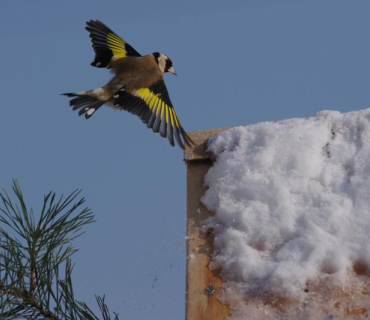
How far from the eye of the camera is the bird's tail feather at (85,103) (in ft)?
11.6

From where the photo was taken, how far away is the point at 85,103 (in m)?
3.62

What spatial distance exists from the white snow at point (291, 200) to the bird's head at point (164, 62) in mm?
2245

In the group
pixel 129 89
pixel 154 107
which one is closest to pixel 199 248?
pixel 154 107

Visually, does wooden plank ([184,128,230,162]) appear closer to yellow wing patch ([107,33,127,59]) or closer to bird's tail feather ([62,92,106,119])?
bird's tail feather ([62,92,106,119])

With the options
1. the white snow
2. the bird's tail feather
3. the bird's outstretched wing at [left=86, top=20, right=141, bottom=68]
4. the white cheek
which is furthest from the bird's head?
the white snow

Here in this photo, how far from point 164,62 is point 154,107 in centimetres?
136

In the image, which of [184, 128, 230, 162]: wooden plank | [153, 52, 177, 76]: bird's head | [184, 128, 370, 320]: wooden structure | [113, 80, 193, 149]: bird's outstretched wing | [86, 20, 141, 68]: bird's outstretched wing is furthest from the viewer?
[153, 52, 177, 76]: bird's head

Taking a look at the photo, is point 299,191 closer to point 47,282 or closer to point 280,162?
point 280,162

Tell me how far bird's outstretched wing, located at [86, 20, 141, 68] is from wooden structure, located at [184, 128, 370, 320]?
6.93 ft

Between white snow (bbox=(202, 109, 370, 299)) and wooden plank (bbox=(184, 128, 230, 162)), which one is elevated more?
wooden plank (bbox=(184, 128, 230, 162))

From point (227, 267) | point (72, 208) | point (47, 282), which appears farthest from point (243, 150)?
point (47, 282)

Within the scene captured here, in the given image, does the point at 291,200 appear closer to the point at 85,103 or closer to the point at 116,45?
the point at 85,103

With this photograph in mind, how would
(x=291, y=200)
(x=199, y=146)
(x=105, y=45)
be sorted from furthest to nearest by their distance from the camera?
(x=105, y=45)
(x=199, y=146)
(x=291, y=200)

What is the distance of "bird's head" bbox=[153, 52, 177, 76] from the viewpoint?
453 centimetres
